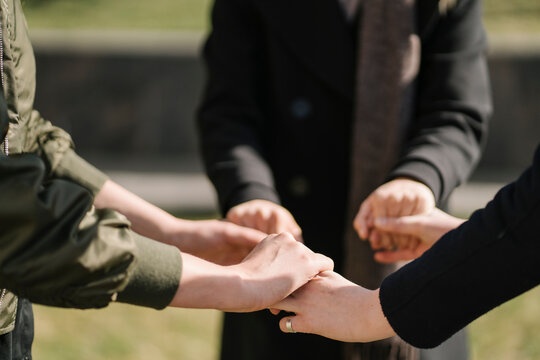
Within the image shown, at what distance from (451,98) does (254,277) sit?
2.95 feet

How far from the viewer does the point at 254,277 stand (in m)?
1.88

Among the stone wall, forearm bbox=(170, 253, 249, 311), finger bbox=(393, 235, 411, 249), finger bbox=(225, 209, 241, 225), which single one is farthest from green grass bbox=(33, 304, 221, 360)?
the stone wall

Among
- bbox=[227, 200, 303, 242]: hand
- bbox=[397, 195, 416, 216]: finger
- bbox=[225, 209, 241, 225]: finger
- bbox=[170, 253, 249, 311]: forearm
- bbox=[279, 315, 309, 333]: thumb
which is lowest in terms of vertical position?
bbox=[279, 315, 309, 333]: thumb

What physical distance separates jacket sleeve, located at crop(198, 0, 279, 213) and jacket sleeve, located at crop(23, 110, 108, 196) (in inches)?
18.5

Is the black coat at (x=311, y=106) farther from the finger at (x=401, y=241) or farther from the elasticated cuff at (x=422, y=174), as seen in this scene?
the finger at (x=401, y=241)

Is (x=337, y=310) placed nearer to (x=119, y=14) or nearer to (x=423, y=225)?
(x=423, y=225)

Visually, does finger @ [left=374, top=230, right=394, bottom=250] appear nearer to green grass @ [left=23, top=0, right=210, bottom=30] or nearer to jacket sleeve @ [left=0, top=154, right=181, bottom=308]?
jacket sleeve @ [left=0, top=154, right=181, bottom=308]

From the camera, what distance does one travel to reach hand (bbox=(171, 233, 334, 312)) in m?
1.76

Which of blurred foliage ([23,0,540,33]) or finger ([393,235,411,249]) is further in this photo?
blurred foliage ([23,0,540,33])

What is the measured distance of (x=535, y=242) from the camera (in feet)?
5.33

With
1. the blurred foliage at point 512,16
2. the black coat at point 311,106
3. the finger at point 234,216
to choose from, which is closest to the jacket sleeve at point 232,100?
the black coat at point 311,106

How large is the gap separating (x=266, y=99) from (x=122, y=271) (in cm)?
114

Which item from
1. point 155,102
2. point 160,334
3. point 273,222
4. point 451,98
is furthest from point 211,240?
point 155,102

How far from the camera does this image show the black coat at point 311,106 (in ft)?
7.73
